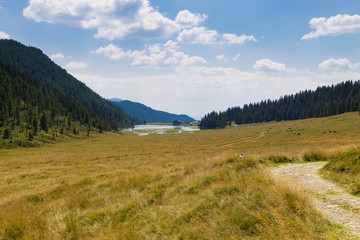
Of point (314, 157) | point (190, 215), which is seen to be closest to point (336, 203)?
point (190, 215)

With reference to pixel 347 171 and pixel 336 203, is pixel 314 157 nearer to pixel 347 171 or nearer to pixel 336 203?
pixel 347 171

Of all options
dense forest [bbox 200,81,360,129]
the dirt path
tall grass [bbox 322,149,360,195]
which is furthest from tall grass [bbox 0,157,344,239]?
dense forest [bbox 200,81,360,129]

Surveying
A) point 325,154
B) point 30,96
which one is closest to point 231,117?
point 30,96

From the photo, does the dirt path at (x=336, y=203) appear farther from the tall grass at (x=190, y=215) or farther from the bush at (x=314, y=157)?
the bush at (x=314, y=157)

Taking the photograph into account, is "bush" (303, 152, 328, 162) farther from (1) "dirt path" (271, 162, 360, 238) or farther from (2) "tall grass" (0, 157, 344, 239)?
(2) "tall grass" (0, 157, 344, 239)

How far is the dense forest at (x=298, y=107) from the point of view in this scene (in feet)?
433

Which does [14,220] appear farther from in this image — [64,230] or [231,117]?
[231,117]

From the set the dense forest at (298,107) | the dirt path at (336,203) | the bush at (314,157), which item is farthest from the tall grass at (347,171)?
the dense forest at (298,107)

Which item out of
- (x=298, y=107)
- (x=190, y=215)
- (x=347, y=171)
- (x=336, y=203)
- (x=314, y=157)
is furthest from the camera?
(x=298, y=107)

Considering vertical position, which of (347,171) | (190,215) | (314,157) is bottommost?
(190,215)

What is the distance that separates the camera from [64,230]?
580 centimetres

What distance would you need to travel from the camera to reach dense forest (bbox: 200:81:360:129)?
131875 mm

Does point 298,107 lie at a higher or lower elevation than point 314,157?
higher

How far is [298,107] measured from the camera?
157 metres
